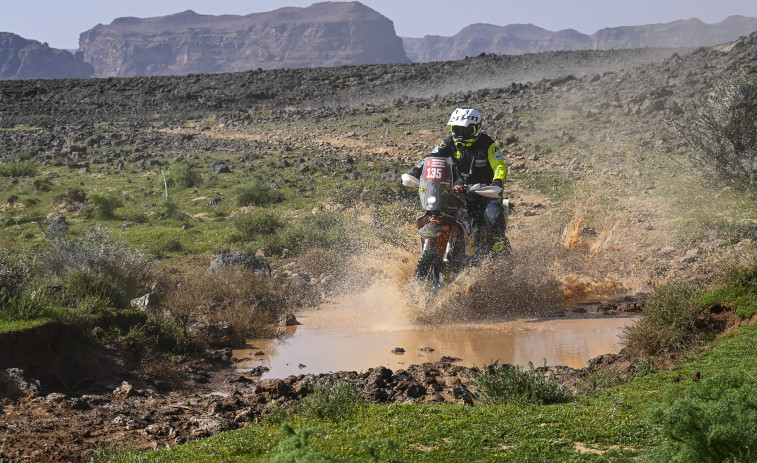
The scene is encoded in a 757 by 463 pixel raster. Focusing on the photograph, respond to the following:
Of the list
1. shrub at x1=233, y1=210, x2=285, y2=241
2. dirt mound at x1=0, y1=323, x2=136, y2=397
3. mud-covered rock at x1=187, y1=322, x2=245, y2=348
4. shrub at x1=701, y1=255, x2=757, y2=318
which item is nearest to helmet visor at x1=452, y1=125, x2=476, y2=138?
shrub at x1=701, y1=255, x2=757, y2=318

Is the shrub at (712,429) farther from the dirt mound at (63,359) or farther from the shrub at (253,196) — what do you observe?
the shrub at (253,196)

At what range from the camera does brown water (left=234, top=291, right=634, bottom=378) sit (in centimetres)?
978

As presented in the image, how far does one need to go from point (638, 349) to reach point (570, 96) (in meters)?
21.8

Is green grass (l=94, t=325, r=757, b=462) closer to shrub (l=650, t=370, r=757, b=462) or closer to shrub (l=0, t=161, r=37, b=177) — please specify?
shrub (l=650, t=370, r=757, b=462)

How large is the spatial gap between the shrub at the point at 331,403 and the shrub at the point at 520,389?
1.05m

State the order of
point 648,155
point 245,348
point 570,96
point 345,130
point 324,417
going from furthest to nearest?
point 345,130 < point 570,96 < point 648,155 < point 245,348 < point 324,417

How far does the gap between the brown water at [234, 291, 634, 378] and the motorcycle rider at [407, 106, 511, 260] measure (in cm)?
116

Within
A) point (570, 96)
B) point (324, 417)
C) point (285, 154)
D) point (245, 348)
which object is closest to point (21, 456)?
point (324, 417)

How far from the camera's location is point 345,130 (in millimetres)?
31172

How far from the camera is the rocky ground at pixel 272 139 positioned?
747 centimetres

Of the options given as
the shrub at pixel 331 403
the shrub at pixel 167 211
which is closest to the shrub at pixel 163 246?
the shrub at pixel 167 211

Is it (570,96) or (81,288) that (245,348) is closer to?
(81,288)

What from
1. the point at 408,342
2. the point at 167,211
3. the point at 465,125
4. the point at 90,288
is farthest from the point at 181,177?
the point at 408,342

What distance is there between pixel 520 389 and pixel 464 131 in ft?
16.3
